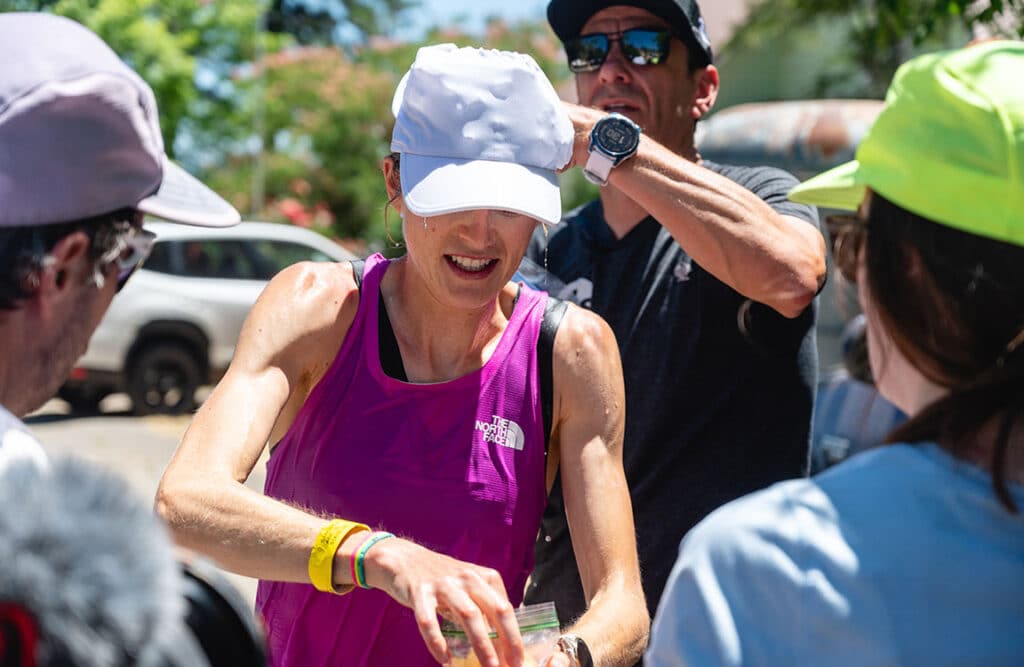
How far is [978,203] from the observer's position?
1.33 m

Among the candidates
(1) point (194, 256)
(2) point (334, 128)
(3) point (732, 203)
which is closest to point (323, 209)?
(2) point (334, 128)

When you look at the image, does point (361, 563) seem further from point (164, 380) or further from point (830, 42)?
point (830, 42)

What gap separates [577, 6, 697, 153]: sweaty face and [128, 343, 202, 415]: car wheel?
1049 centimetres

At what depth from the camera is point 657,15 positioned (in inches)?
123

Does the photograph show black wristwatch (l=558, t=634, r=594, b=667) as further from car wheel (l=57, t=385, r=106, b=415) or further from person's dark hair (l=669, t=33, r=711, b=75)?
car wheel (l=57, t=385, r=106, b=415)

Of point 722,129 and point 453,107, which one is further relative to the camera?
point 722,129

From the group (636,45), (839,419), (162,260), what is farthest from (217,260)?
(636,45)

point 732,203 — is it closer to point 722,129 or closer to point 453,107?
point 453,107

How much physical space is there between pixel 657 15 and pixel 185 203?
1.80 m

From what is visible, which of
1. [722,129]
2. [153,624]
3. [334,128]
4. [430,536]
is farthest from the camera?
[334,128]

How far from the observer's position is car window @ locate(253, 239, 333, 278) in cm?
1373

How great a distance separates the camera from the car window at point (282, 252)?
13.7 metres

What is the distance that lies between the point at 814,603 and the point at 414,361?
4.06 feet

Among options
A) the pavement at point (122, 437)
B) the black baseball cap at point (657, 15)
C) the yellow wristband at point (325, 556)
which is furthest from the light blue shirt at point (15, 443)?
the pavement at point (122, 437)
